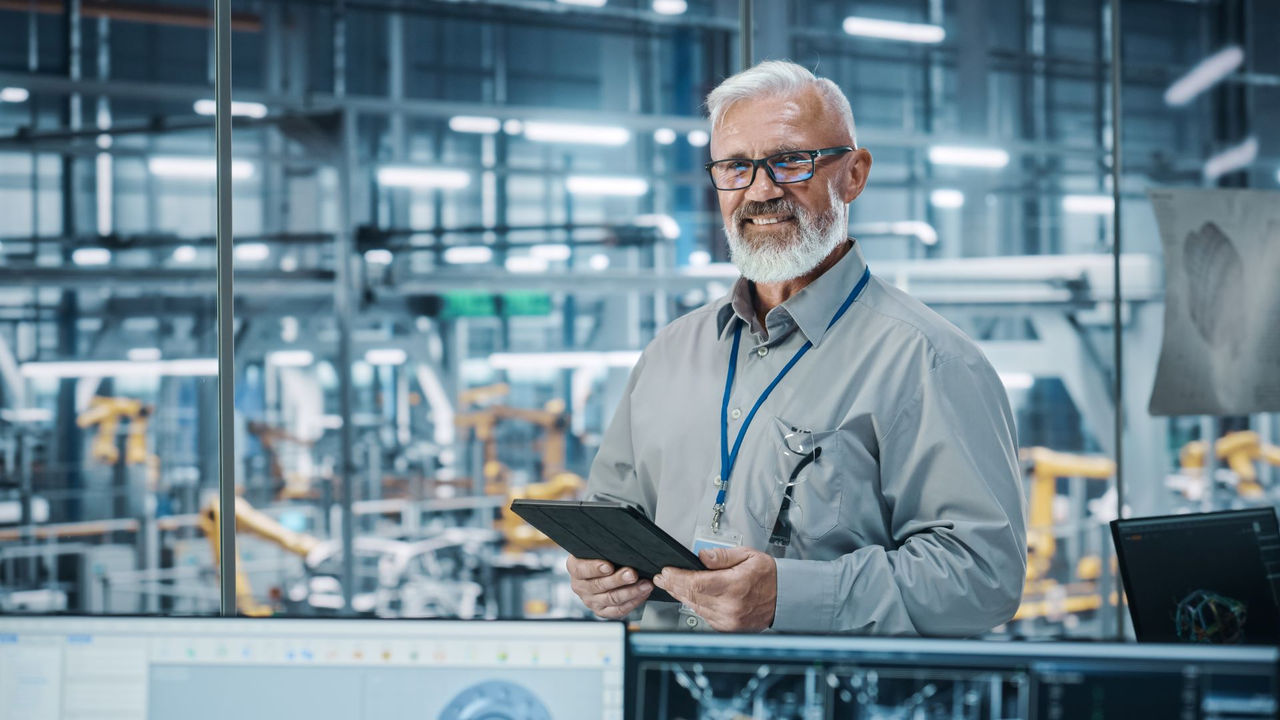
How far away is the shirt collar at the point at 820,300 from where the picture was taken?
4.77 feet

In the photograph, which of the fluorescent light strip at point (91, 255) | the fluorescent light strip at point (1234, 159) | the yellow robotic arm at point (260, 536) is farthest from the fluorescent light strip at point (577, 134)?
the fluorescent light strip at point (1234, 159)

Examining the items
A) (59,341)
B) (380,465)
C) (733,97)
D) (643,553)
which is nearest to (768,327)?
(733,97)

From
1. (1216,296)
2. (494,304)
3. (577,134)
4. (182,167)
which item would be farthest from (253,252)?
(1216,296)

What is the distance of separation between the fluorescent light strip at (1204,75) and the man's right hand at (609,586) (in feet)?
32.6

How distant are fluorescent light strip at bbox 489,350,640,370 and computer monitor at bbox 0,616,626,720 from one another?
8252mm

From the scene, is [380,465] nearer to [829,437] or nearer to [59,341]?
[59,341]

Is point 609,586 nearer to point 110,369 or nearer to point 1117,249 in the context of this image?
point 1117,249

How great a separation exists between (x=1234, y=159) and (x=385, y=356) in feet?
24.8

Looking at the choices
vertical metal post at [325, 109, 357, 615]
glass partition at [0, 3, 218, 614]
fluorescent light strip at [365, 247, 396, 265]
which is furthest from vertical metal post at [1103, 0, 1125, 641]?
fluorescent light strip at [365, 247, 396, 265]

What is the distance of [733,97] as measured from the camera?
1.52 m

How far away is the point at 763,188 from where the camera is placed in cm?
150

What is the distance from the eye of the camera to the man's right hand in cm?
129

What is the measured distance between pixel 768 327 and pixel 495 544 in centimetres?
647

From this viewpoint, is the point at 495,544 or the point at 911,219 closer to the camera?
the point at 495,544
